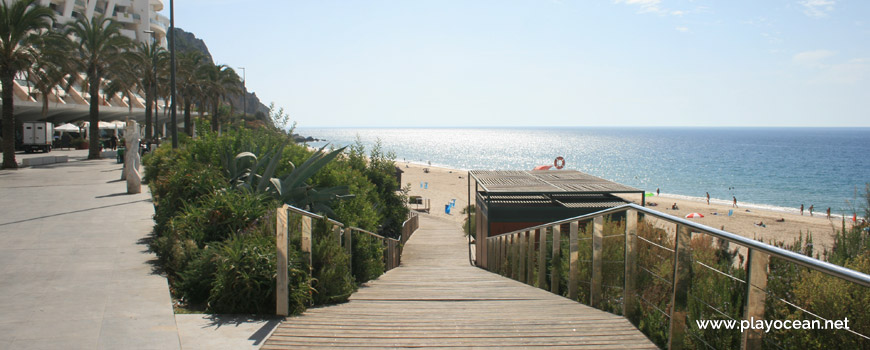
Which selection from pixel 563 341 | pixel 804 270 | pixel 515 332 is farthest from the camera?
pixel 515 332

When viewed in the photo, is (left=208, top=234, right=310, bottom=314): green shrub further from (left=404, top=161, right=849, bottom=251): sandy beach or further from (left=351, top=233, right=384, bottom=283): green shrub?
(left=404, top=161, right=849, bottom=251): sandy beach

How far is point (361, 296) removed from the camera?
6.33 m

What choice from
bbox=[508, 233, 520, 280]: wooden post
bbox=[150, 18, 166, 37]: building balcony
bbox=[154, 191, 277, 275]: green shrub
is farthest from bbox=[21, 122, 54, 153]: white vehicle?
bbox=[150, 18, 166, 37]: building balcony

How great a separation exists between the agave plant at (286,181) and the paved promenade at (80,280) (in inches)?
73.8

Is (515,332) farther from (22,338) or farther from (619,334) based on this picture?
(22,338)

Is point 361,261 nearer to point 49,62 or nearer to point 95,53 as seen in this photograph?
point 49,62

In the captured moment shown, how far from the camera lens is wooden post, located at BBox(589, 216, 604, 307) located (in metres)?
5.30

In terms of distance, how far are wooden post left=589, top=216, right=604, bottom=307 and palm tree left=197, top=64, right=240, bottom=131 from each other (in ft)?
160

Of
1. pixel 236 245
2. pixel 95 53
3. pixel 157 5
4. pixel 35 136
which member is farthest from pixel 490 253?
pixel 157 5

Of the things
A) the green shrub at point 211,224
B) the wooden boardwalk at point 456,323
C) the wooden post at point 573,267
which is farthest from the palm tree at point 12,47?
the wooden post at point 573,267

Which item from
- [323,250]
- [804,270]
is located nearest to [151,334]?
[323,250]

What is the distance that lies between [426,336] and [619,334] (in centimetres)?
149

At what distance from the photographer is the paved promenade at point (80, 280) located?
15.4ft

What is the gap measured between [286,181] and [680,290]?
7.53 m
